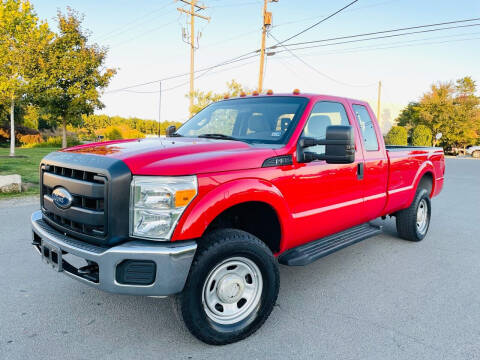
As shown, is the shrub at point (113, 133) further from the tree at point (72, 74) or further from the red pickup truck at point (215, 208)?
the red pickup truck at point (215, 208)

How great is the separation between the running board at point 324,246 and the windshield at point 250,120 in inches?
40.3

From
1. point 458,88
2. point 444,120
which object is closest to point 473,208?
point 444,120

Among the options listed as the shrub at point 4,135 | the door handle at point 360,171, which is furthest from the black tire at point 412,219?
the shrub at point 4,135

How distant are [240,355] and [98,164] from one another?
1.65m

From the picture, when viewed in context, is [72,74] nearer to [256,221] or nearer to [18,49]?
[18,49]

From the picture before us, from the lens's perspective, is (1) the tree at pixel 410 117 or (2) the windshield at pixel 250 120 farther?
(1) the tree at pixel 410 117

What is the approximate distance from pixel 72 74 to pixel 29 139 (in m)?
13.9

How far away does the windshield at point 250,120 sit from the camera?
3.45m

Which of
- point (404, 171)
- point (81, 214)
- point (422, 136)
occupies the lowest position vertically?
point (81, 214)

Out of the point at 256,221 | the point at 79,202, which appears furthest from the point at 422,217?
the point at 79,202

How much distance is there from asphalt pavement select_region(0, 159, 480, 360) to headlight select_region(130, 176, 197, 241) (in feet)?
2.97

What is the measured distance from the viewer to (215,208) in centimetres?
258

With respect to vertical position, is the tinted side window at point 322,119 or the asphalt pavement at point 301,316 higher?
the tinted side window at point 322,119

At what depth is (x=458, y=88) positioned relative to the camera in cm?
4500
